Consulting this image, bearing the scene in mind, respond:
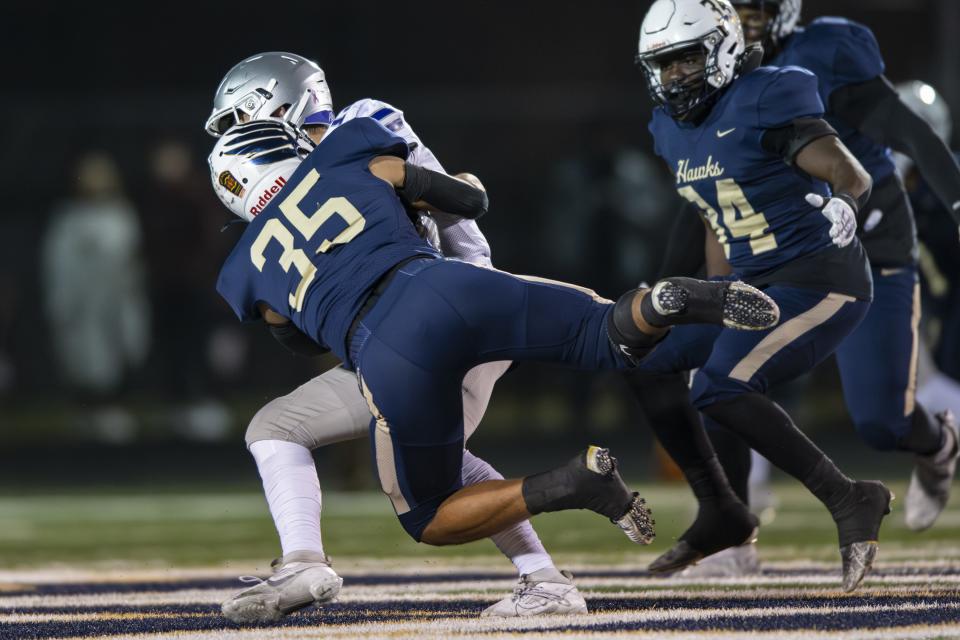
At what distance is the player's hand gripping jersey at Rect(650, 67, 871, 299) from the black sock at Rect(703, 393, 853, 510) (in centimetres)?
36

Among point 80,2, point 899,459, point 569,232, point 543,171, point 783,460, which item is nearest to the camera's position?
point 783,460

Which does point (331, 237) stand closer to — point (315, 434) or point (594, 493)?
point (315, 434)

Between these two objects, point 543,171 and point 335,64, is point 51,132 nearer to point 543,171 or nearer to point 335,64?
point 335,64

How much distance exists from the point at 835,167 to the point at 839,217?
304 millimetres

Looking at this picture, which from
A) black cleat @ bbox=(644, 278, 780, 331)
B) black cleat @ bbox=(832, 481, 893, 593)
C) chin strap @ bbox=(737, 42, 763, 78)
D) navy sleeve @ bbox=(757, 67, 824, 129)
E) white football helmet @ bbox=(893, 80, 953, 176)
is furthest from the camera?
white football helmet @ bbox=(893, 80, 953, 176)

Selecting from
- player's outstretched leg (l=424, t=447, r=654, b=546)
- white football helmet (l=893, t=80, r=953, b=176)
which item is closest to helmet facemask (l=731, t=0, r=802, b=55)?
white football helmet (l=893, t=80, r=953, b=176)

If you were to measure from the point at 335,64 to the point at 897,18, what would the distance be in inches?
222

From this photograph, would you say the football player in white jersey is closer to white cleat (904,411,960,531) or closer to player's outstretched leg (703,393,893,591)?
player's outstretched leg (703,393,893,591)

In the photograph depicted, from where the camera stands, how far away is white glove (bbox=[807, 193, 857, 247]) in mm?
3727

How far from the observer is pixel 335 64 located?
1316 cm

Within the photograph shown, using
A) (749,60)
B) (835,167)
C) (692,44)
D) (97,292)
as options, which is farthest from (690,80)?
(97,292)

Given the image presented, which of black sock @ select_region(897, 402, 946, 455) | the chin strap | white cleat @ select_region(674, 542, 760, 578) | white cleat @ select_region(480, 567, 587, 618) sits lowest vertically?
white cleat @ select_region(674, 542, 760, 578)

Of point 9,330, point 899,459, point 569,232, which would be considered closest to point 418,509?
point 899,459

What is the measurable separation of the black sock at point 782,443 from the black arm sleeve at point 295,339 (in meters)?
1.03
